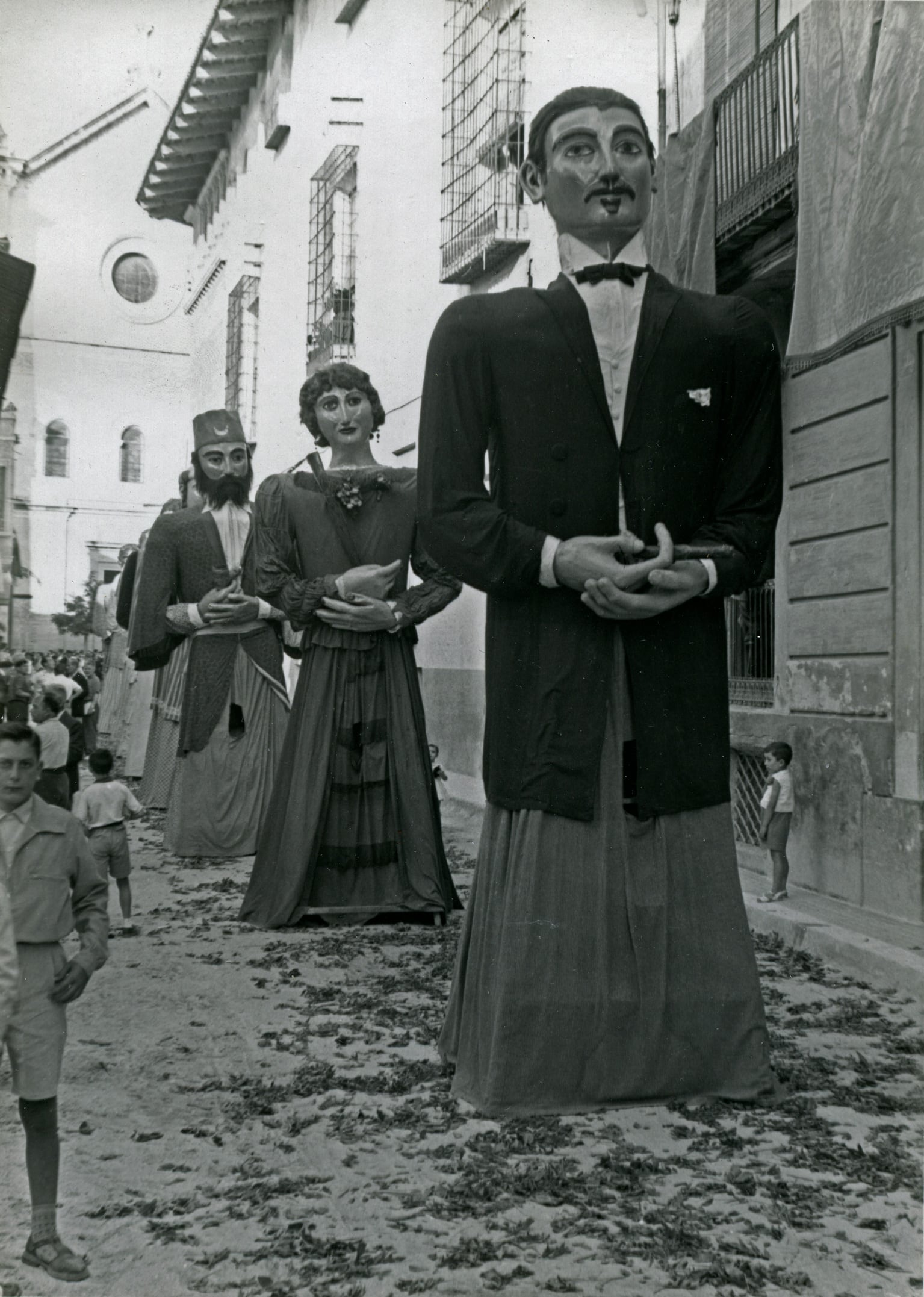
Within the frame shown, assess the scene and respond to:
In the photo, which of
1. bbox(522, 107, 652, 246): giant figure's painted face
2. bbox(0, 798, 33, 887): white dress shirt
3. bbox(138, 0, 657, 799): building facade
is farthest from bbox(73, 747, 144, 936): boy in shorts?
bbox(0, 798, 33, 887): white dress shirt

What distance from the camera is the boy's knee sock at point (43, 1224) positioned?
212 centimetres

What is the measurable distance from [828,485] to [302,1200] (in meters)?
4.24

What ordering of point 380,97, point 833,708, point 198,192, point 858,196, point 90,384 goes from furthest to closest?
1. point 833,708
2. point 858,196
3. point 380,97
4. point 198,192
5. point 90,384

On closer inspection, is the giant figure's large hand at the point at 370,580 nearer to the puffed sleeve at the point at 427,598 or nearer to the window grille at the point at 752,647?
the puffed sleeve at the point at 427,598

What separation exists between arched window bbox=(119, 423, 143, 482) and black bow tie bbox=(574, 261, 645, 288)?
1.01 m

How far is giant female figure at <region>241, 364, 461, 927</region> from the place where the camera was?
5320mm

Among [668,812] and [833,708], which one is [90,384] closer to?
[668,812]

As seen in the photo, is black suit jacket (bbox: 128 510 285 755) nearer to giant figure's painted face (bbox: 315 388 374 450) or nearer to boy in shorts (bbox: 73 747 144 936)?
giant figure's painted face (bbox: 315 388 374 450)

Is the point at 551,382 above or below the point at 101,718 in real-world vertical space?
above

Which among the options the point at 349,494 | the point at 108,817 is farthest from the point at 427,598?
the point at 108,817

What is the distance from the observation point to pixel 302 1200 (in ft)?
8.34

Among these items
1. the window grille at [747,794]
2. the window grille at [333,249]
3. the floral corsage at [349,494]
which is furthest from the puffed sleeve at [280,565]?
the window grille at [747,794]

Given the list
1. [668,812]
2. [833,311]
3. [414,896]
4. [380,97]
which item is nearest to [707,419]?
[668,812]

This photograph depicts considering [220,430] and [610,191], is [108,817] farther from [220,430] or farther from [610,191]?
[610,191]
